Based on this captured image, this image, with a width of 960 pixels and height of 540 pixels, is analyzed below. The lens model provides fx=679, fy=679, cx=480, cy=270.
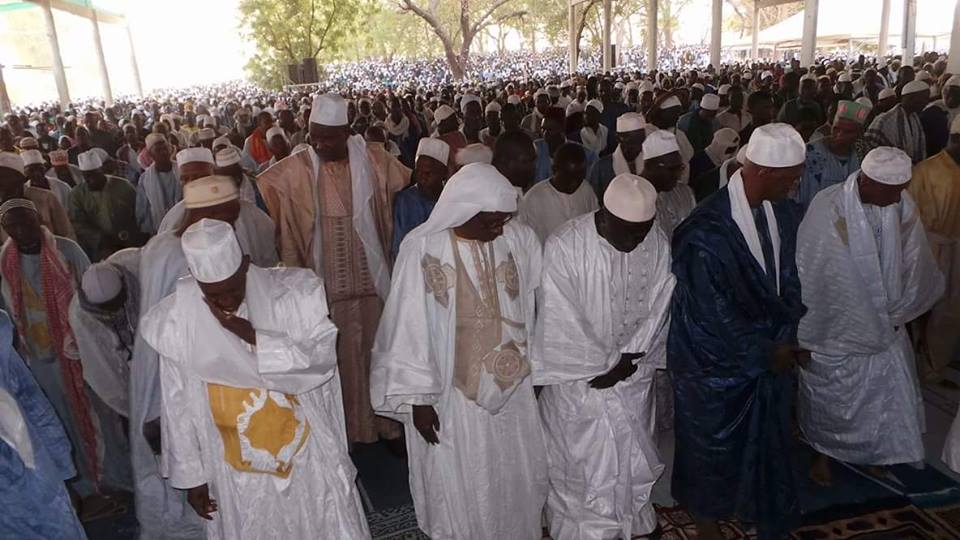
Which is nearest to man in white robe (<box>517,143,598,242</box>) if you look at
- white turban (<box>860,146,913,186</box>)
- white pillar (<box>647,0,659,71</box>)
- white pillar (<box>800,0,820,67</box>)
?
white turban (<box>860,146,913,186</box>)

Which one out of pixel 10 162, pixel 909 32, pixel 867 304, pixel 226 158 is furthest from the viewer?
pixel 909 32

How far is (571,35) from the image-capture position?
29875 millimetres

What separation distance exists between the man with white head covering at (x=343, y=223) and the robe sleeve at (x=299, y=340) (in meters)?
1.53

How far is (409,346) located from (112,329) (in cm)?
155

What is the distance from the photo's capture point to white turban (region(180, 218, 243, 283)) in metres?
2.10

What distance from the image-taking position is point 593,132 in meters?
8.11

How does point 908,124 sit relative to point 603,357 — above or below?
above

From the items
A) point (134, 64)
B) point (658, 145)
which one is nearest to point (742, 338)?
point (658, 145)

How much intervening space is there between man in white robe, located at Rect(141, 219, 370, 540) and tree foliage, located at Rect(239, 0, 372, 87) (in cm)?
2159

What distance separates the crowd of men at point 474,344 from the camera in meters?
Answer: 2.32

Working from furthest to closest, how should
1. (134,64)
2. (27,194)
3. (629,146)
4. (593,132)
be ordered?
(134,64), (593,132), (629,146), (27,194)

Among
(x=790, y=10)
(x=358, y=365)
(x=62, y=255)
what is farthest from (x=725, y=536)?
(x=790, y=10)

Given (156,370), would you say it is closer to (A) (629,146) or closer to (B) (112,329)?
(B) (112,329)

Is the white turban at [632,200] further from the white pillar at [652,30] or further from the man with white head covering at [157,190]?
the white pillar at [652,30]
